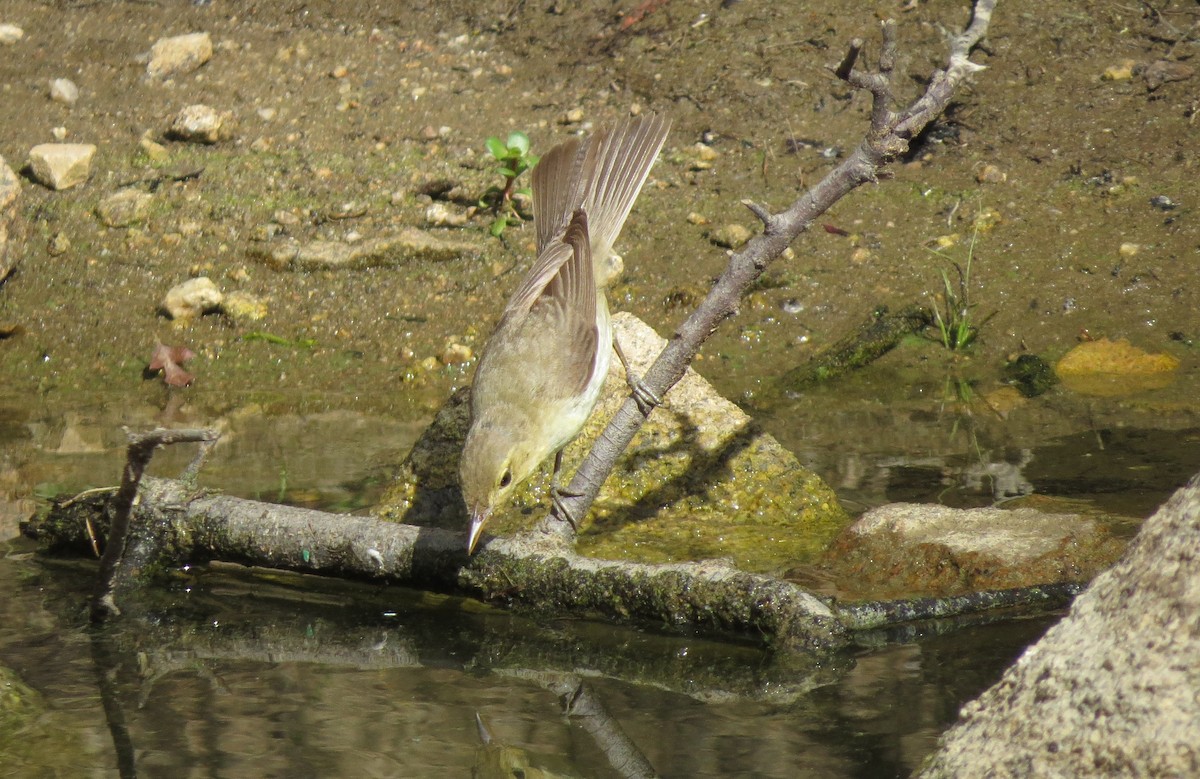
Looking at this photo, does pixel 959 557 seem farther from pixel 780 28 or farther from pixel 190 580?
pixel 780 28

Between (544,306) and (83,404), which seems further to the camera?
(83,404)

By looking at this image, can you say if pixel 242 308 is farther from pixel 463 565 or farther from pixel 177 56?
pixel 463 565

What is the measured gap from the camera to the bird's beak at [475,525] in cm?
423

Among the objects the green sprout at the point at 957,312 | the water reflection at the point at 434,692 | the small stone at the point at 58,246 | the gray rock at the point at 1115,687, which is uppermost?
the green sprout at the point at 957,312

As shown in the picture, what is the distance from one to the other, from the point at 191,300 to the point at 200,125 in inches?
67.5

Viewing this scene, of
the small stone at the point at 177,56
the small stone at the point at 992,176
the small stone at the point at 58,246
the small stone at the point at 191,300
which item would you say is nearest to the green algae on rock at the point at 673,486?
the small stone at the point at 191,300

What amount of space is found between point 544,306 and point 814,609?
1.97 metres

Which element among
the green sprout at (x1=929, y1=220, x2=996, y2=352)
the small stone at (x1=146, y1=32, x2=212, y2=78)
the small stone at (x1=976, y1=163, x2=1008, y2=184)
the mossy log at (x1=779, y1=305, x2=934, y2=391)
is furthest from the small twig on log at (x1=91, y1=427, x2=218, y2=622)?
the small stone at (x1=146, y1=32, x2=212, y2=78)

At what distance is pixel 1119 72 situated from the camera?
8.56 metres

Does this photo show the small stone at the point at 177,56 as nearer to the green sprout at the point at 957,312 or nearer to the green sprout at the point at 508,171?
the green sprout at the point at 508,171

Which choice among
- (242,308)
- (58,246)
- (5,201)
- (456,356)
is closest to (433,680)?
(456,356)

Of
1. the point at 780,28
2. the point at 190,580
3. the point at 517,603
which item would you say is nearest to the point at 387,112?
the point at 780,28

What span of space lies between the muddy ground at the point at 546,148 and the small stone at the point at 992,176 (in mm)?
18

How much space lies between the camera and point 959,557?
14.8 ft
